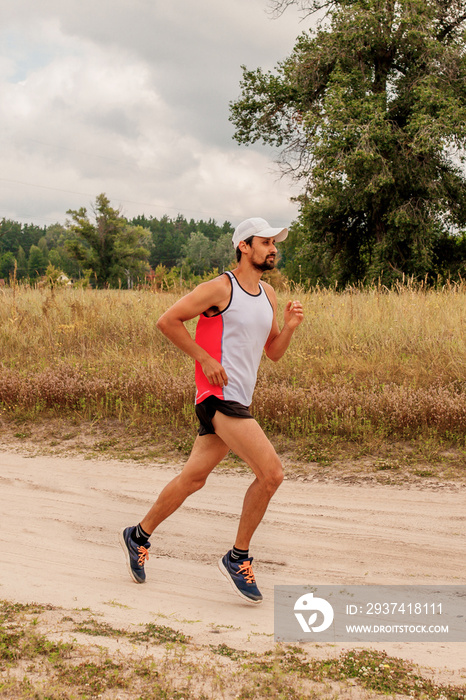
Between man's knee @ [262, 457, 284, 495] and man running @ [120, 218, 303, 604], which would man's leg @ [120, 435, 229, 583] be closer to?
man running @ [120, 218, 303, 604]

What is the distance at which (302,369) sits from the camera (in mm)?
8008

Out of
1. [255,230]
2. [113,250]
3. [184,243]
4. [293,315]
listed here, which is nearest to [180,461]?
[293,315]

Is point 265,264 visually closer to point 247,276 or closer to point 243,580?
point 247,276

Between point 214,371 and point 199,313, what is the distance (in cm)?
36

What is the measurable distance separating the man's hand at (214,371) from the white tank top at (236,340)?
0.04 metres

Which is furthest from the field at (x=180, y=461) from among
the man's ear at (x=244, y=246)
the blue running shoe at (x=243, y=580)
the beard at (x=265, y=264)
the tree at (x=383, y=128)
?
the tree at (x=383, y=128)

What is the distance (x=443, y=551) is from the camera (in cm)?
441

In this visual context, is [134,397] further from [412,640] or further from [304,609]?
[412,640]

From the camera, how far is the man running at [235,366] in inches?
138

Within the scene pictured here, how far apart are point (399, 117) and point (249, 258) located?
66.7ft

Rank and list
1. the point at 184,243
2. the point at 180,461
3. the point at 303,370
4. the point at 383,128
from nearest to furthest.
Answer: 1. the point at 180,461
2. the point at 303,370
3. the point at 383,128
4. the point at 184,243

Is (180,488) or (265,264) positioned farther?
(180,488)

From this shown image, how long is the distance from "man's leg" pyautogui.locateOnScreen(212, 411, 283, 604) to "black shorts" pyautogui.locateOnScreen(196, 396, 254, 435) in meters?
0.03

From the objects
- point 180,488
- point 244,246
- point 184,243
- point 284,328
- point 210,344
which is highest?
point 184,243
